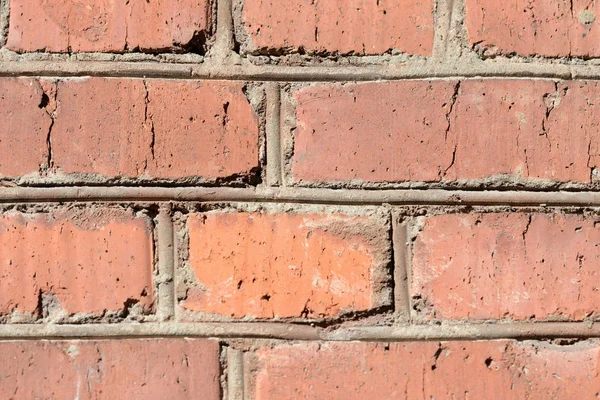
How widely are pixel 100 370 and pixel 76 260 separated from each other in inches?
3.6

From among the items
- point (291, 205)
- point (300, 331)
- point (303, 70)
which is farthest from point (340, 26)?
point (300, 331)

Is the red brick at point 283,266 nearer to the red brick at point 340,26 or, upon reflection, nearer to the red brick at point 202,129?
the red brick at point 202,129

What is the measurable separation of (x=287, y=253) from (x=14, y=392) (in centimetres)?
25

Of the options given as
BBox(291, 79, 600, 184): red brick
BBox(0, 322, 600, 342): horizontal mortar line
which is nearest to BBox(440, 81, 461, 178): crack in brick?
BBox(291, 79, 600, 184): red brick

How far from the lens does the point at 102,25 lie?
1.64 feet

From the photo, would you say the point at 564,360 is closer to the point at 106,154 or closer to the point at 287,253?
the point at 287,253

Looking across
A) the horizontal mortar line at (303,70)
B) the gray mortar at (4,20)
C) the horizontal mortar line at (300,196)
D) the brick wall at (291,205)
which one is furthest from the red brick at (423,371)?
the gray mortar at (4,20)

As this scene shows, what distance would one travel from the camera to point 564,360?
0.49m

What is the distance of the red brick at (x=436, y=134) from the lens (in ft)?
1.64

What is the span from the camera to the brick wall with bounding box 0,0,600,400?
0.49 meters

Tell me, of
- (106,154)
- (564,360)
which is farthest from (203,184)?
(564,360)

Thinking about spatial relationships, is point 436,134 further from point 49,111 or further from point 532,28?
point 49,111

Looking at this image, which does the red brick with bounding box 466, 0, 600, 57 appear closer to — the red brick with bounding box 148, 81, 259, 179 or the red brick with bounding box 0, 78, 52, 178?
the red brick with bounding box 148, 81, 259, 179

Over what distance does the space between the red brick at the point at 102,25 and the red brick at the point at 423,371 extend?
0.91 ft
